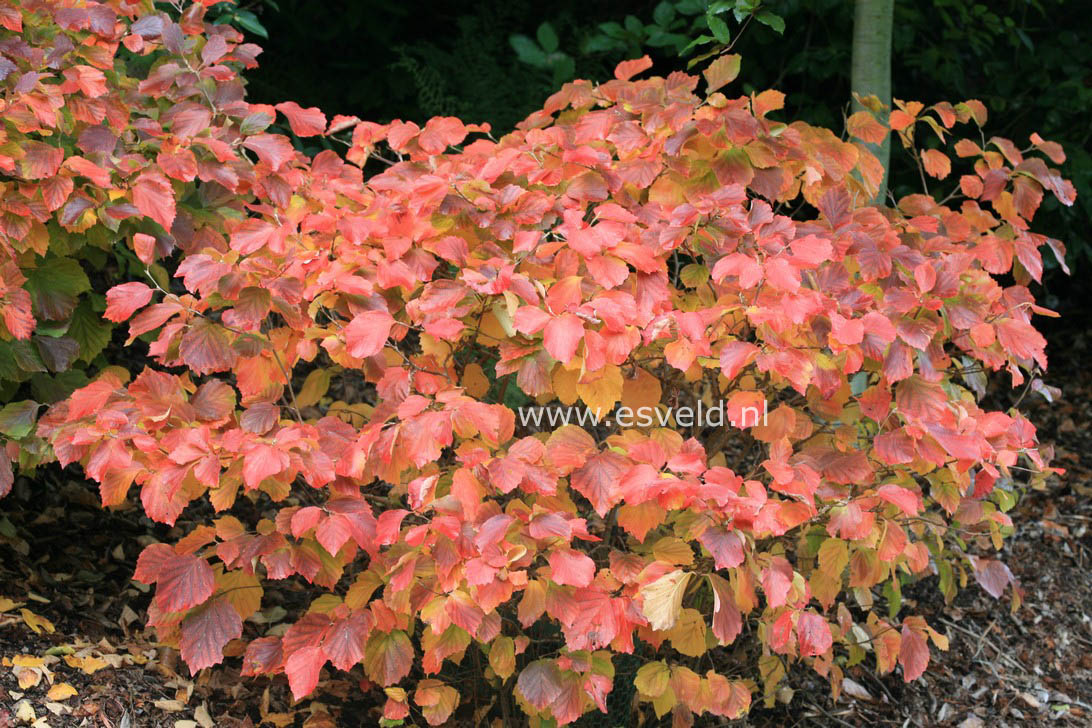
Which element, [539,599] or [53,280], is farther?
[53,280]

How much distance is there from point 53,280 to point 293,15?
253cm

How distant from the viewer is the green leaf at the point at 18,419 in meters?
2.09

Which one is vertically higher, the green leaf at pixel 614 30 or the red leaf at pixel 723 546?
the green leaf at pixel 614 30

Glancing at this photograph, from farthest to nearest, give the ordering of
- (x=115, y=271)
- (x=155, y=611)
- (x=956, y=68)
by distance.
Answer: (x=956, y=68)
(x=115, y=271)
(x=155, y=611)

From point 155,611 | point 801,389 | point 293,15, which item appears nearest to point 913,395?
point 801,389

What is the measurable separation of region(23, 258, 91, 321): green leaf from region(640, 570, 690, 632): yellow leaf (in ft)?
4.79

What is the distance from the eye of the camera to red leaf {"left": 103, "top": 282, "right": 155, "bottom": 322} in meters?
1.86

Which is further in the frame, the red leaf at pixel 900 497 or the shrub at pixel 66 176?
the shrub at pixel 66 176

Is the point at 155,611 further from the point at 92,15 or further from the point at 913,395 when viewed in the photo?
the point at 913,395

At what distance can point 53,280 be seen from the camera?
226cm

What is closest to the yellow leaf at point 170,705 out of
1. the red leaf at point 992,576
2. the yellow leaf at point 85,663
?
the yellow leaf at point 85,663

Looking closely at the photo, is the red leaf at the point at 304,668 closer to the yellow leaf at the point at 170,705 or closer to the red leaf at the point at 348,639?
the red leaf at the point at 348,639

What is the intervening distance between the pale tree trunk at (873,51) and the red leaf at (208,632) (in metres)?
2.13

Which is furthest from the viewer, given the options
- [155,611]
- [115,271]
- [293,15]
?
[293,15]
